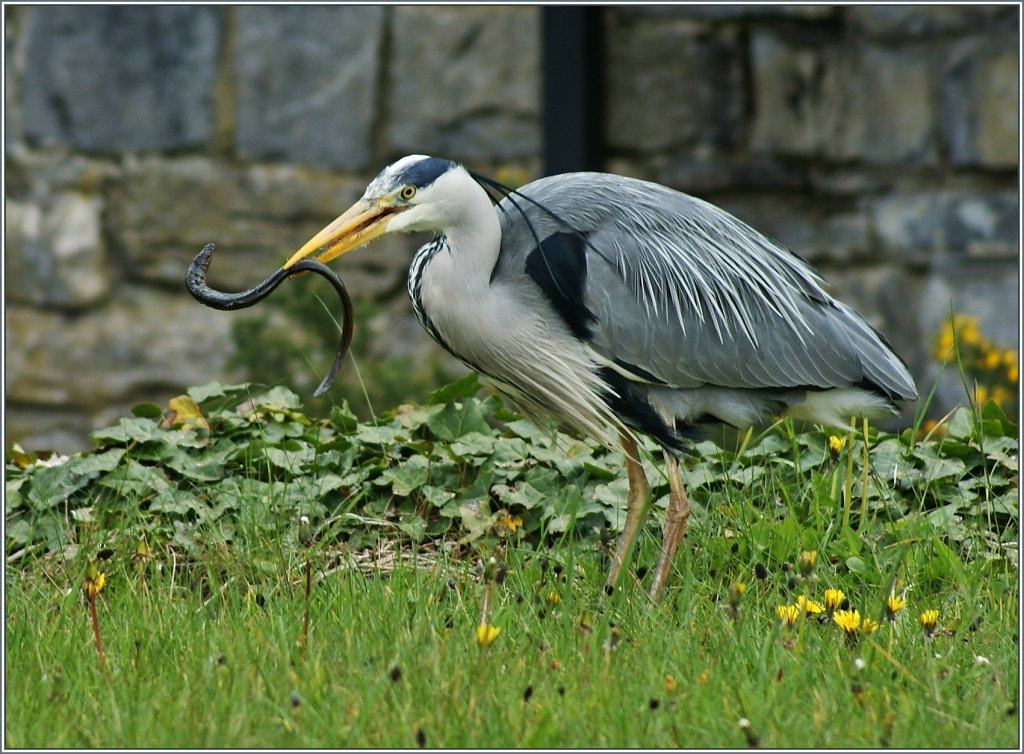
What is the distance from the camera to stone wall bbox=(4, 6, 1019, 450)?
20.6 ft

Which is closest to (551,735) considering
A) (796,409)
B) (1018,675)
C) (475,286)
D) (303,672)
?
(303,672)

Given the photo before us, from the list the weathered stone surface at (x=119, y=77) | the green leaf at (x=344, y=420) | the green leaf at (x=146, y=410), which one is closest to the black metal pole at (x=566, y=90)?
the weathered stone surface at (x=119, y=77)

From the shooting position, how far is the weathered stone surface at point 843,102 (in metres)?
6.29

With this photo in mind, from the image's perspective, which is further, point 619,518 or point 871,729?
point 619,518

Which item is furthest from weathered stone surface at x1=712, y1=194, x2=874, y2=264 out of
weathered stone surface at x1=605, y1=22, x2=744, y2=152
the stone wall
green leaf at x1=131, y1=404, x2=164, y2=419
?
green leaf at x1=131, y1=404, x2=164, y2=419

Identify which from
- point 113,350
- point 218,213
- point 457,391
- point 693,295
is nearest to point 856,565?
point 693,295

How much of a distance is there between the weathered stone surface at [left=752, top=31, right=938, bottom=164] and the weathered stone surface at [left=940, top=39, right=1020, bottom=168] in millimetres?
81

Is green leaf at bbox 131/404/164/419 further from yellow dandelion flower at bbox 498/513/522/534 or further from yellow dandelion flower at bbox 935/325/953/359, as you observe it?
yellow dandelion flower at bbox 935/325/953/359

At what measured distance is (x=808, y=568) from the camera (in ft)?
9.16

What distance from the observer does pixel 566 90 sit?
245 inches

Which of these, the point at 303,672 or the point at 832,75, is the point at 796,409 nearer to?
the point at 303,672

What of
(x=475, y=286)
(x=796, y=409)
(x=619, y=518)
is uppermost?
(x=475, y=286)

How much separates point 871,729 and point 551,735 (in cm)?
56

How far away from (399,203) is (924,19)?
3698mm
